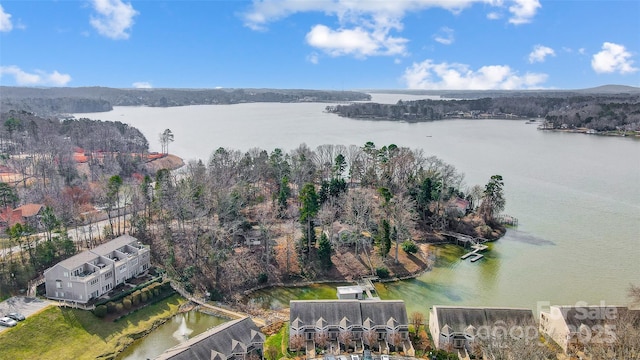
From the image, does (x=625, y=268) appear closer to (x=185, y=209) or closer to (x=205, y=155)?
(x=185, y=209)

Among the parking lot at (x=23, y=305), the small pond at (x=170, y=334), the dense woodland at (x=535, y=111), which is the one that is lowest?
the small pond at (x=170, y=334)

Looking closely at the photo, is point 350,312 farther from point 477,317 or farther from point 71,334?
point 71,334

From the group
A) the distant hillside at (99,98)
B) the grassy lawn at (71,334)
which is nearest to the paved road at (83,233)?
the grassy lawn at (71,334)

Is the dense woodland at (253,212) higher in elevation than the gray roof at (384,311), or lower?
higher

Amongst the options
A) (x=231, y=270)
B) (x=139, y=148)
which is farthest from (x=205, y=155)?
(x=231, y=270)

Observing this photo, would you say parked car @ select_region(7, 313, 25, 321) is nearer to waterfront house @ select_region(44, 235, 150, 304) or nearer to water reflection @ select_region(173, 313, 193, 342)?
waterfront house @ select_region(44, 235, 150, 304)

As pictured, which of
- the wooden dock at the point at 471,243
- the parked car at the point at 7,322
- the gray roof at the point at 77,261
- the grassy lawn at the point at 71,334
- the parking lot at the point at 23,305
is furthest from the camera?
the wooden dock at the point at 471,243

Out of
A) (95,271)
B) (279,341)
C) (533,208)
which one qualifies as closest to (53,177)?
(95,271)

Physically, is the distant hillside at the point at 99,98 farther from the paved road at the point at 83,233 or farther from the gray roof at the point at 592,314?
the gray roof at the point at 592,314
